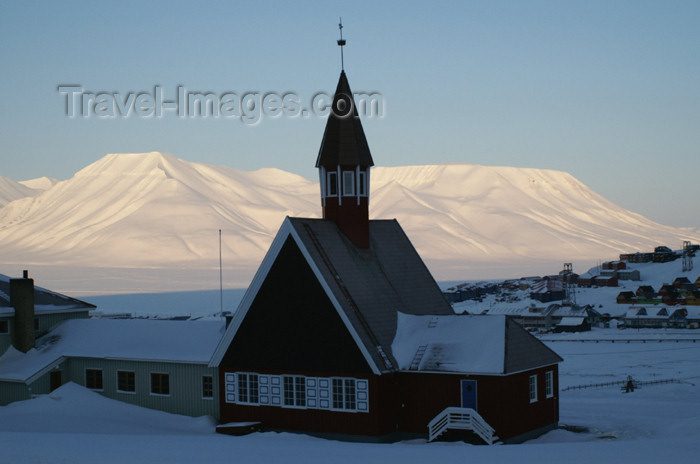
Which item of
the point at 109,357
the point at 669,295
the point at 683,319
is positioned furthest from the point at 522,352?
the point at 669,295

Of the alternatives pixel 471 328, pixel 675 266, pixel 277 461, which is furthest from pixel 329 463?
pixel 675 266

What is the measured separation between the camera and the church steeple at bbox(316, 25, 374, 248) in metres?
35.2

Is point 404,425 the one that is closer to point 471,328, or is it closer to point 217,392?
point 471,328

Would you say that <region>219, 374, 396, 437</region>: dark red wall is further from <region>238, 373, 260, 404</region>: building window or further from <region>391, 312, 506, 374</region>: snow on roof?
<region>391, 312, 506, 374</region>: snow on roof

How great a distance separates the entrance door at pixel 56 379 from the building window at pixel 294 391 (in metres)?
12.5

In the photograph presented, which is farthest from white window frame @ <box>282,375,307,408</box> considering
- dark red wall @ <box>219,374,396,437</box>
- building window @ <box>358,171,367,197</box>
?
building window @ <box>358,171,367,197</box>

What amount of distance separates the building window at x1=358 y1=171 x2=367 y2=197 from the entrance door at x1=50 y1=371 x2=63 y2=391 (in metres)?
15.9

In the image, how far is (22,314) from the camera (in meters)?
40.8

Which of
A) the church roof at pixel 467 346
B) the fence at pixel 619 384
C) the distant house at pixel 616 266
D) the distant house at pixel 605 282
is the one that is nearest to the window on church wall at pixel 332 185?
the church roof at pixel 467 346

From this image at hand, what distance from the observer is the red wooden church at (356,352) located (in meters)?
30.1

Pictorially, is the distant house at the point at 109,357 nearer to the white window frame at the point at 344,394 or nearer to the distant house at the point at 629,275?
the white window frame at the point at 344,394

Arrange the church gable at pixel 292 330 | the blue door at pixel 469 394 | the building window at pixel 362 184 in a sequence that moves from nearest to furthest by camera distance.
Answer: the blue door at pixel 469 394, the church gable at pixel 292 330, the building window at pixel 362 184

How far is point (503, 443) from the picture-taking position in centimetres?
2950

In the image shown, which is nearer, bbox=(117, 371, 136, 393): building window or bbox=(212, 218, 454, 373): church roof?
bbox=(212, 218, 454, 373): church roof
